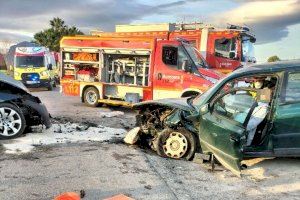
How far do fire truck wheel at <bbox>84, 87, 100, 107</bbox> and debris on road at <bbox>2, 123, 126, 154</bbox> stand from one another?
14.3 feet

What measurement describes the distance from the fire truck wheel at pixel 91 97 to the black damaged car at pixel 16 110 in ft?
17.7

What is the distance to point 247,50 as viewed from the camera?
1723 cm

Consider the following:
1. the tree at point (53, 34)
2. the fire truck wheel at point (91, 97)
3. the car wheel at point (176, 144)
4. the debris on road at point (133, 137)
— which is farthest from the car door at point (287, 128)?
the tree at point (53, 34)

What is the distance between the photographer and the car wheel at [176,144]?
695cm

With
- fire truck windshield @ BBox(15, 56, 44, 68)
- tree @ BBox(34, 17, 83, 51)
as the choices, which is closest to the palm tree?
tree @ BBox(34, 17, 83, 51)

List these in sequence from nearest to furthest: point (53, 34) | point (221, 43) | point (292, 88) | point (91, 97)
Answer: point (292, 88), point (91, 97), point (221, 43), point (53, 34)

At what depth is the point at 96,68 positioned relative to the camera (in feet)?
46.9

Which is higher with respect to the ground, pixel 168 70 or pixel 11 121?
pixel 168 70

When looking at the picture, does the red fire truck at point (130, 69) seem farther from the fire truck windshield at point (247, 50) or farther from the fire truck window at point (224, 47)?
the fire truck windshield at point (247, 50)

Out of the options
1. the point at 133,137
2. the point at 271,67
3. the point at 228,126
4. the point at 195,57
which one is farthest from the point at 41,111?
the point at 195,57

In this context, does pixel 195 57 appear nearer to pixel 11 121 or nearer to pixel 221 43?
pixel 221 43

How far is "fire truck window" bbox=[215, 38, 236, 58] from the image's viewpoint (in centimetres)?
1658

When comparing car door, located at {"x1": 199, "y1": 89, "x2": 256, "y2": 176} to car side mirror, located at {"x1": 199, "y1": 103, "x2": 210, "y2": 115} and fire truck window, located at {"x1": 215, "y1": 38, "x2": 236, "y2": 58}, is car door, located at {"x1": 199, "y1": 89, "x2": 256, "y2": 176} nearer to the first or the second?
car side mirror, located at {"x1": 199, "y1": 103, "x2": 210, "y2": 115}

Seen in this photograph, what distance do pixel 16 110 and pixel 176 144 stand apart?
3245 mm
